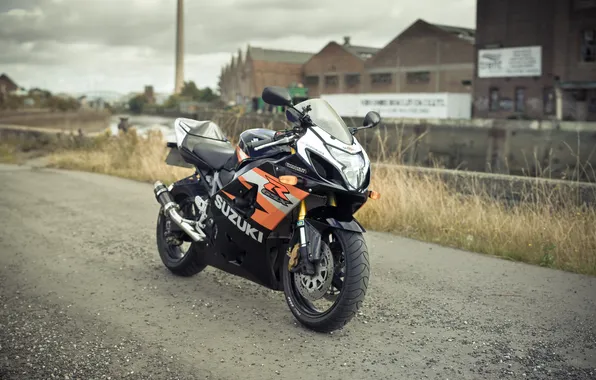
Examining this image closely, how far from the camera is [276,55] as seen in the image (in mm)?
90375

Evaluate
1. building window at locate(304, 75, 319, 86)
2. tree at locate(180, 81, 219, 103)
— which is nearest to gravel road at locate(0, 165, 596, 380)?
building window at locate(304, 75, 319, 86)

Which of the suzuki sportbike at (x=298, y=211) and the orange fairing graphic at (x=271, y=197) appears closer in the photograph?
the suzuki sportbike at (x=298, y=211)

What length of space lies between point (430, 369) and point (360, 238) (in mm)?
908

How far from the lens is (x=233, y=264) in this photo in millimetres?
4949

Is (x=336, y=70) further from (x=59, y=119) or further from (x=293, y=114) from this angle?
(x=293, y=114)

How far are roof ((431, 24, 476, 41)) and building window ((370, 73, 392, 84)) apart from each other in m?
6.93

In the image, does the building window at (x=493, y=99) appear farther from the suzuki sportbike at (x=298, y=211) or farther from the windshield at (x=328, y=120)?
the windshield at (x=328, y=120)

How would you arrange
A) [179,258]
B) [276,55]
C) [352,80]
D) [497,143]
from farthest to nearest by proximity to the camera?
[276,55] < [352,80] < [497,143] < [179,258]

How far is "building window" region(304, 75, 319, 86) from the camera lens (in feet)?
254

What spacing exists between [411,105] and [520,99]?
904 centimetres

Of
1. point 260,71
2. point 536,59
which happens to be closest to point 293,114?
point 536,59

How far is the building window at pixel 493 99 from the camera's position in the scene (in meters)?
51.8

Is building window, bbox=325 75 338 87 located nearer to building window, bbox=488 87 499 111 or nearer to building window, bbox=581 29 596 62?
building window, bbox=488 87 499 111

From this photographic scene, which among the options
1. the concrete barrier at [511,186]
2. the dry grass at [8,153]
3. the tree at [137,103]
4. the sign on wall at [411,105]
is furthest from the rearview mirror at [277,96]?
the tree at [137,103]
